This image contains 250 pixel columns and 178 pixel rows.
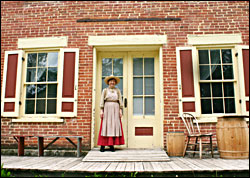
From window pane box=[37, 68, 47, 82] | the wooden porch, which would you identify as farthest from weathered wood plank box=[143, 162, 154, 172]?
window pane box=[37, 68, 47, 82]

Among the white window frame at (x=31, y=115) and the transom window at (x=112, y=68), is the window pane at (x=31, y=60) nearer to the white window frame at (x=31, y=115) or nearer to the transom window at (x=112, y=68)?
the white window frame at (x=31, y=115)

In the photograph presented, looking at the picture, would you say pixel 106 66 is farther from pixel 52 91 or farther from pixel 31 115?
pixel 31 115

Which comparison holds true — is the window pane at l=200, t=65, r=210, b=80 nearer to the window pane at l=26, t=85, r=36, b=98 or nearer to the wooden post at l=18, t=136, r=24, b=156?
the window pane at l=26, t=85, r=36, b=98

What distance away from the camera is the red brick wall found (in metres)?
5.52

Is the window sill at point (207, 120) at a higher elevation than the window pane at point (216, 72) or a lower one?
lower

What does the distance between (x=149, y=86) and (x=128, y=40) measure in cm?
123

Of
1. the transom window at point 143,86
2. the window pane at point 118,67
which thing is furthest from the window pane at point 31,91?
the transom window at point 143,86

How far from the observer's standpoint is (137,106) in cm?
581

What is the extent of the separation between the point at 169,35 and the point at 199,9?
1.00 meters

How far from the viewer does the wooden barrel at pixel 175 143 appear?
16.1ft

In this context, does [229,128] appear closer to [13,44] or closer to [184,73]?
[184,73]

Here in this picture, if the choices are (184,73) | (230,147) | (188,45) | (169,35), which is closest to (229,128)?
(230,147)

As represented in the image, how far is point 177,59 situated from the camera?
5574 mm

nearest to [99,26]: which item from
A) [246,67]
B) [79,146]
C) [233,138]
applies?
[79,146]
